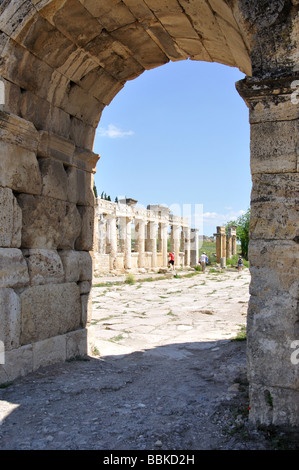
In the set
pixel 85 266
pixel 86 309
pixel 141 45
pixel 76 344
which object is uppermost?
pixel 141 45

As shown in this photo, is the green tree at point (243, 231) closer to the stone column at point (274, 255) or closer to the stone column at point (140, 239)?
the stone column at point (140, 239)

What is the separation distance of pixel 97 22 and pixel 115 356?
14.3ft

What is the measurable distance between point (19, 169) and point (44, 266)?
1.21 metres

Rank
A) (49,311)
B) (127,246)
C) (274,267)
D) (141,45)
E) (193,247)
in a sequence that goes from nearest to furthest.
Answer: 1. (274,267)
2. (49,311)
3. (141,45)
4. (127,246)
5. (193,247)

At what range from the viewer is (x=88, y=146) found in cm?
584

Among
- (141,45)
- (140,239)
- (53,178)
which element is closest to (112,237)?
(140,239)

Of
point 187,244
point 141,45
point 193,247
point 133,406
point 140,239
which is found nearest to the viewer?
point 133,406

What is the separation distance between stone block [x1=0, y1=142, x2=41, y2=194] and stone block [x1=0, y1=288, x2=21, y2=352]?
1.21 metres

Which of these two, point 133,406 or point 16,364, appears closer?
point 133,406

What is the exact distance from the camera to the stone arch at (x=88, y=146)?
2.97m

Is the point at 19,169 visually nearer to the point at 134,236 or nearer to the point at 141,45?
the point at 141,45

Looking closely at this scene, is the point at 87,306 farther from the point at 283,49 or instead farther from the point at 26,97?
the point at 283,49

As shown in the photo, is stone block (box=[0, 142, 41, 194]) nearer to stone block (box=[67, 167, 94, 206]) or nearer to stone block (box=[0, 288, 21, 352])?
stone block (box=[67, 167, 94, 206])

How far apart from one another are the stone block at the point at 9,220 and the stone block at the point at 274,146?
8.94 ft
